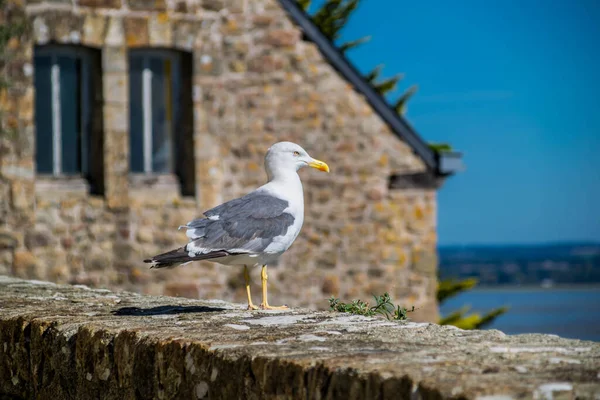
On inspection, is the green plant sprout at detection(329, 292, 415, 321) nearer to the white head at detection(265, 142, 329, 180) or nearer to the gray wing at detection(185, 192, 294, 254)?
the gray wing at detection(185, 192, 294, 254)

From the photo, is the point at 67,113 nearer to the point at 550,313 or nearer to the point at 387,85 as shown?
the point at 387,85

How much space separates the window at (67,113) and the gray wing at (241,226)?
6.69m

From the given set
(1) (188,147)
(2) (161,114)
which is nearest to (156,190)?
(1) (188,147)

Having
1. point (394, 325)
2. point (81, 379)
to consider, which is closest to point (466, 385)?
point (394, 325)

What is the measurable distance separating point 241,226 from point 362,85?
772cm

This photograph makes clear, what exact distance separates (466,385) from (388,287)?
32.1ft

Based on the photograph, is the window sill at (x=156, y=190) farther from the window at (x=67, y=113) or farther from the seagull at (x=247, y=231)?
the seagull at (x=247, y=231)

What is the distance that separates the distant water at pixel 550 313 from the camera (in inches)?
1337

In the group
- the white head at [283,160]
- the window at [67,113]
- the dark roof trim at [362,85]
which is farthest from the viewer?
the dark roof trim at [362,85]

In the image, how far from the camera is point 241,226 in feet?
15.2

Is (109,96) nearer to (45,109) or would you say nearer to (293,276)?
(45,109)

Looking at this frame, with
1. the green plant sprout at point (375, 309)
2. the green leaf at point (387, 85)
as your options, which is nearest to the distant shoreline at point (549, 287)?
the green leaf at point (387, 85)

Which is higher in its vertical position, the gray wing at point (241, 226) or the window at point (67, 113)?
Result: the window at point (67, 113)

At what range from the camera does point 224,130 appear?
1158cm
